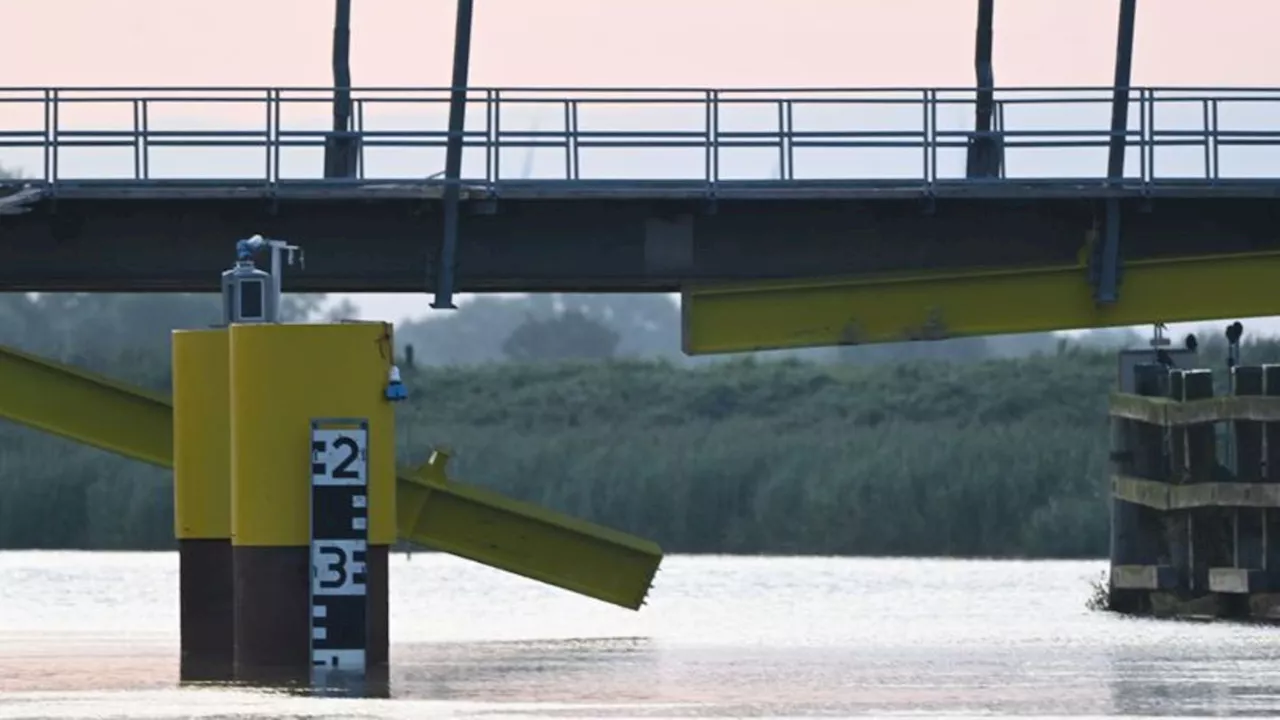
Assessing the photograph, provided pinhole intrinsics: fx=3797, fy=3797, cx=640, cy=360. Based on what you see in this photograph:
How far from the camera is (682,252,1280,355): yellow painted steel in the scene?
130 feet

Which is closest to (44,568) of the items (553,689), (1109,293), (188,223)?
(188,223)

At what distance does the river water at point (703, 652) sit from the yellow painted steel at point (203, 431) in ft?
5.03

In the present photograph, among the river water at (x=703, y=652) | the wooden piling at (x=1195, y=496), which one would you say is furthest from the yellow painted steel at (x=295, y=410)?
the wooden piling at (x=1195, y=496)

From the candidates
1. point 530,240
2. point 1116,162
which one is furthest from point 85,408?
point 1116,162

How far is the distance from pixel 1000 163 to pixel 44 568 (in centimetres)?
2646

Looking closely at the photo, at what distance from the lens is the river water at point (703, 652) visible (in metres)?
30.4

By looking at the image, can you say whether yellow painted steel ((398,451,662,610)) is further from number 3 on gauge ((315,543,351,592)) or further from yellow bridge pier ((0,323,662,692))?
number 3 on gauge ((315,543,351,592))

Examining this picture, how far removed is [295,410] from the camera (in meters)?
34.2

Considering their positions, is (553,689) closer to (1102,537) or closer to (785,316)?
(785,316)

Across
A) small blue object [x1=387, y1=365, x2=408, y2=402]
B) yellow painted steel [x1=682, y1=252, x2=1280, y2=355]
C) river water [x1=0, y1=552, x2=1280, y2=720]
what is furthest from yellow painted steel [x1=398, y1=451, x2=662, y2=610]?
small blue object [x1=387, y1=365, x2=408, y2=402]

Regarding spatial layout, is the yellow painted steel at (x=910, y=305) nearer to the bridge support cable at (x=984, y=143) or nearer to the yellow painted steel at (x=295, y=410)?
the bridge support cable at (x=984, y=143)

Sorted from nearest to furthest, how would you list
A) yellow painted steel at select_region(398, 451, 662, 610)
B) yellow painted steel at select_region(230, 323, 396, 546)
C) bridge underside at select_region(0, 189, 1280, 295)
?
yellow painted steel at select_region(230, 323, 396, 546), yellow painted steel at select_region(398, 451, 662, 610), bridge underside at select_region(0, 189, 1280, 295)

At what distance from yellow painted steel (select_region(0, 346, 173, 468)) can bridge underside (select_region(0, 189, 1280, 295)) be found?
1586mm

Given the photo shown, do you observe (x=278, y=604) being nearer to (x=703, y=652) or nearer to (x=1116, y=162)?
(x=703, y=652)
